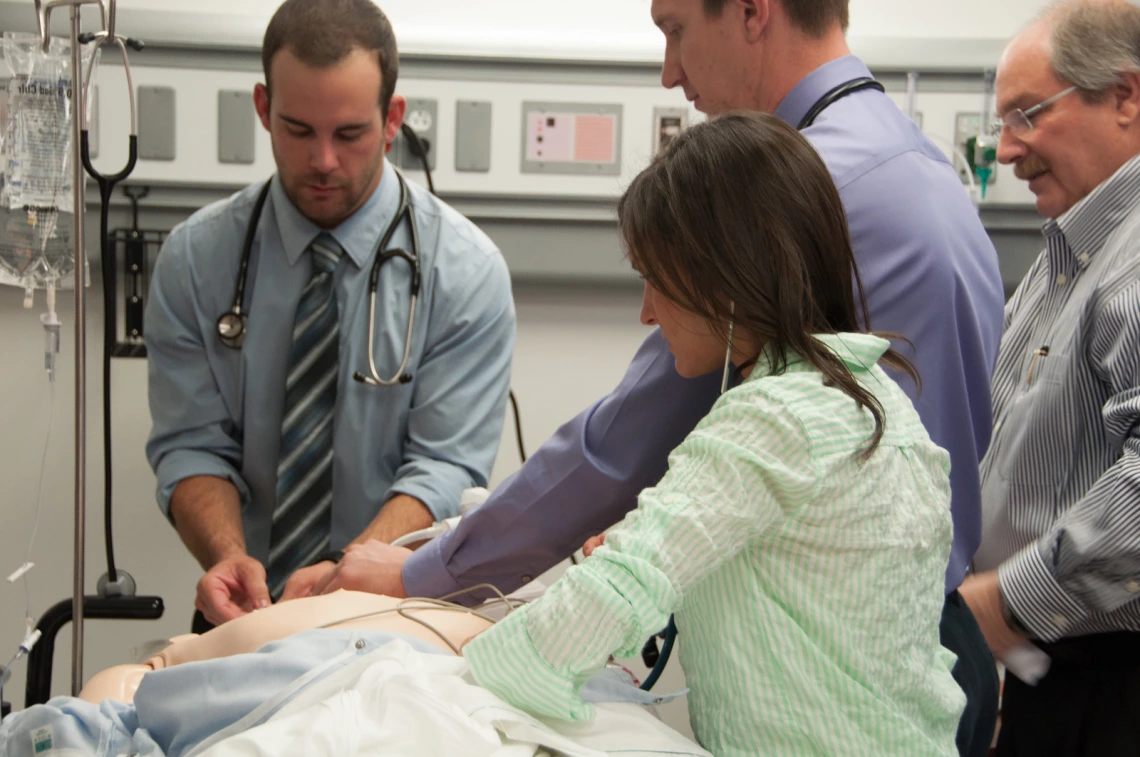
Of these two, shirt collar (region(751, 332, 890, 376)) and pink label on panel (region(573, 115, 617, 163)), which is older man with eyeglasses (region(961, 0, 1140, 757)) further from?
pink label on panel (region(573, 115, 617, 163))

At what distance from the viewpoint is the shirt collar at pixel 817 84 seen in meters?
1.34

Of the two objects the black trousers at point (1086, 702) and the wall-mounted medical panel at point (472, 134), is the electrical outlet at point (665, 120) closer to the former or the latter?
the wall-mounted medical panel at point (472, 134)

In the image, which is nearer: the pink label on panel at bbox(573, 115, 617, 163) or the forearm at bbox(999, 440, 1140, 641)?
the forearm at bbox(999, 440, 1140, 641)

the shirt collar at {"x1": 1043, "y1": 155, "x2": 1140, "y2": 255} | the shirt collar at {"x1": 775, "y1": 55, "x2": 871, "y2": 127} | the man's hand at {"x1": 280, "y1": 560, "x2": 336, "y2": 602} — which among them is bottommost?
the man's hand at {"x1": 280, "y1": 560, "x2": 336, "y2": 602}

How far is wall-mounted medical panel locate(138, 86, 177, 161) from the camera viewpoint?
2.48 metres

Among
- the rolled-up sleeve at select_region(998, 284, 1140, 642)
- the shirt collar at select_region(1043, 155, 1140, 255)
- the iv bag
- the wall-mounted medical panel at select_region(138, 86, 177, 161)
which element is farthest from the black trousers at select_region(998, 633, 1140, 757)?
the wall-mounted medical panel at select_region(138, 86, 177, 161)

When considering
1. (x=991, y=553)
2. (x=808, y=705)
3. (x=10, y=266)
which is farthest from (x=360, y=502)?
(x=808, y=705)

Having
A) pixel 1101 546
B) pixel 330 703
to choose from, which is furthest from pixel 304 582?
pixel 1101 546

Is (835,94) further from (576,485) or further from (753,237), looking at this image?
(576,485)

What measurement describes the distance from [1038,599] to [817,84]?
2.42ft

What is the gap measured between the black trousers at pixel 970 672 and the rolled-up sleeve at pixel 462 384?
0.89m

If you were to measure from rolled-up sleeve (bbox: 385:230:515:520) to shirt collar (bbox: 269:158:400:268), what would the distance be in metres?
0.15

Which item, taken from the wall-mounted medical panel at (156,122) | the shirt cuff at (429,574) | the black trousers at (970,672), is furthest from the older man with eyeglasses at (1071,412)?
the wall-mounted medical panel at (156,122)

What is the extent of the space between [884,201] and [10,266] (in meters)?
1.20
